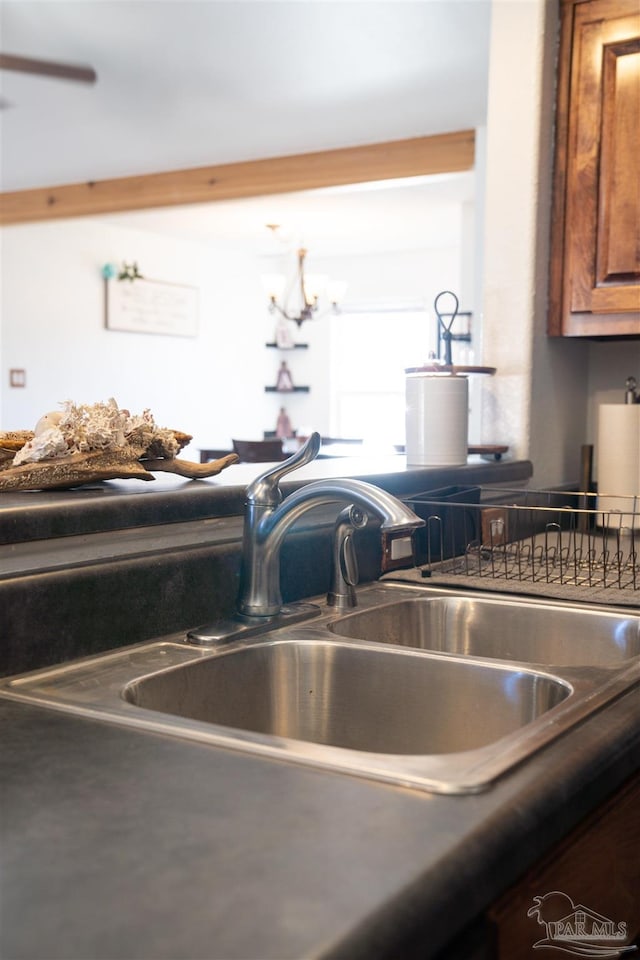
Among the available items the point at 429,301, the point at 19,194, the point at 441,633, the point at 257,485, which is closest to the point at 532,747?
the point at 257,485

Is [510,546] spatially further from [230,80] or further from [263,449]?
[263,449]

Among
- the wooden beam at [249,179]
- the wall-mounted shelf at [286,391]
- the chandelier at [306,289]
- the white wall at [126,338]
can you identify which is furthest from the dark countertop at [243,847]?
the wall-mounted shelf at [286,391]

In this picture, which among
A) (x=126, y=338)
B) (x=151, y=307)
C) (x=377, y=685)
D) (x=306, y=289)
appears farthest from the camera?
(x=151, y=307)

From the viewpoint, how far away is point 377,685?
1.16m

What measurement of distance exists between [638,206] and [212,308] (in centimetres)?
648

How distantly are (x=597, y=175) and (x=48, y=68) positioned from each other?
238 centimetres

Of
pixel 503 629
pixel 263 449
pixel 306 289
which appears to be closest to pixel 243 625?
pixel 503 629

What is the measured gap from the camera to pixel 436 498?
175 cm

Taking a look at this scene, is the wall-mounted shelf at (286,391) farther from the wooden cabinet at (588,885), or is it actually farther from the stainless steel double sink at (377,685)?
the wooden cabinet at (588,885)

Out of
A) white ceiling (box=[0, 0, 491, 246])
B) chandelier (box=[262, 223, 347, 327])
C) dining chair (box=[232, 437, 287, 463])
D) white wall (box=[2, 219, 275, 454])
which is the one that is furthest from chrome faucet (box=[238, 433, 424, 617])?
white wall (box=[2, 219, 275, 454])

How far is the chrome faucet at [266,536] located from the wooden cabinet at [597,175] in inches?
46.2

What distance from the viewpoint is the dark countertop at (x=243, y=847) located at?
508mm

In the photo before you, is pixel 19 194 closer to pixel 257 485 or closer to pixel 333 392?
pixel 333 392

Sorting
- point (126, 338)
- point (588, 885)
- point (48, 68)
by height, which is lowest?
point (588, 885)
